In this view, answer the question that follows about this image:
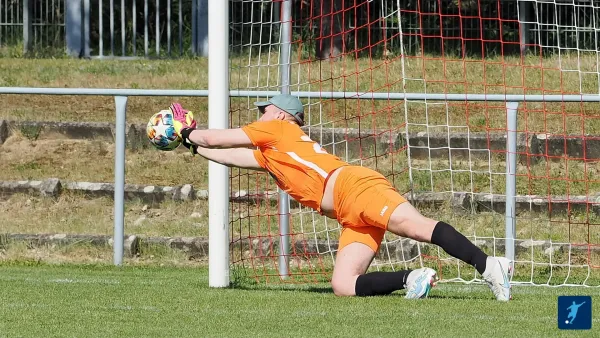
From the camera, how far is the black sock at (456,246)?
25.1 feet

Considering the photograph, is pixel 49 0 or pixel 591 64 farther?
pixel 49 0

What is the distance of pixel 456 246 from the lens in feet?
25.1

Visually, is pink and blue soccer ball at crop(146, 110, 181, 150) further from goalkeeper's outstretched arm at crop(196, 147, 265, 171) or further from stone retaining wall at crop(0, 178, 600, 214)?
stone retaining wall at crop(0, 178, 600, 214)

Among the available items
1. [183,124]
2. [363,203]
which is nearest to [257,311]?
[363,203]

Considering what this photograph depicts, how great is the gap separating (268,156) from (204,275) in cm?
221

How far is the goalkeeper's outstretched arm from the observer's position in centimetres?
838

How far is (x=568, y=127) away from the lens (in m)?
14.0

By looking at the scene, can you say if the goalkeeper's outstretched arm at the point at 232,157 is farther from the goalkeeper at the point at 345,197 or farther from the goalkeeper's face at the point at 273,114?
the goalkeeper's face at the point at 273,114

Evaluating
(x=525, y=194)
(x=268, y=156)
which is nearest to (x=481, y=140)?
(x=525, y=194)

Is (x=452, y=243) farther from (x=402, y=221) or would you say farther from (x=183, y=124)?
(x=183, y=124)

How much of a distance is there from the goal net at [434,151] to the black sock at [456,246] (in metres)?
1.79

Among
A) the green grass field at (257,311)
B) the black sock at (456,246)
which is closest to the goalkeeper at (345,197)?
the black sock at (456,246)

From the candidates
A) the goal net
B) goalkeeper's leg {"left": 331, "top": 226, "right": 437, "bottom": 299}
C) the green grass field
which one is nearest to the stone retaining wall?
the goal net

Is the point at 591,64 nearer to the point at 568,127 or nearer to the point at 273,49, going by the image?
the point at 568,127
